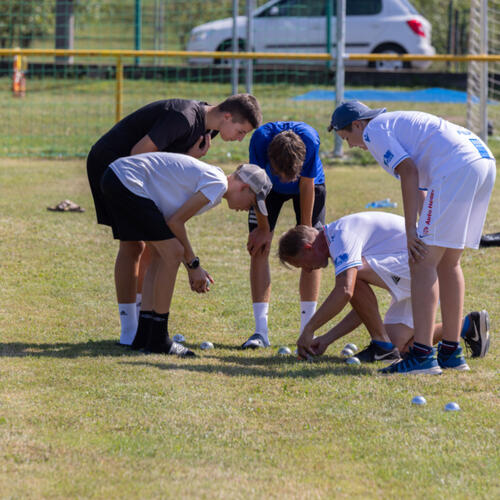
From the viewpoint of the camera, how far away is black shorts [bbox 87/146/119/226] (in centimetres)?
557

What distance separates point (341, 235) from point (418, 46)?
16442 mm

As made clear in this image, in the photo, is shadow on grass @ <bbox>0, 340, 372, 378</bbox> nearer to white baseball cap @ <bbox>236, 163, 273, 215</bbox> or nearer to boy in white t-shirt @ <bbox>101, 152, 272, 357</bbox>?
boy in white t-shirt @ <bbox>101, 152, 272, 357</bbox>

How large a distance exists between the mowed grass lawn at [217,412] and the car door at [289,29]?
1369 centimetres

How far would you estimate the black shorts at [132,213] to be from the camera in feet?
16.6

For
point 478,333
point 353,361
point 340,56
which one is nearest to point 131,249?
point 353,361

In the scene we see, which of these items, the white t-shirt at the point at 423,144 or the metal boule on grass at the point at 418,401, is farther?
the white t-shirt at the point at 423,144

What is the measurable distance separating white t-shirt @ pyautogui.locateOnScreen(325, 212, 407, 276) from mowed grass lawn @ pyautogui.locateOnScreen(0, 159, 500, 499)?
654 mm

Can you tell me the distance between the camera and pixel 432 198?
4.79 m

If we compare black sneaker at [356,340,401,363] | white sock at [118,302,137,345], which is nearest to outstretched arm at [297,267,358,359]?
black sneaker at [356,340,401,363]

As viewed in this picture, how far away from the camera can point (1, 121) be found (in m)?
15.7

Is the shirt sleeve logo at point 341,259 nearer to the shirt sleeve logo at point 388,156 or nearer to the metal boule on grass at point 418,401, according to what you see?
the shirt sleeve logo at point 388,156

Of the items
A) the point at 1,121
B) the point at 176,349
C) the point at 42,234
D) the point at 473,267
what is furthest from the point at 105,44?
the point at 176,349

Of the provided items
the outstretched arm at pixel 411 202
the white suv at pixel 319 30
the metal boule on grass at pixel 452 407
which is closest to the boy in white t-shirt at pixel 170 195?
the outstretched arm at pixel 411 202

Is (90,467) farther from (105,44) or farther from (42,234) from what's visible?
(105,44)
